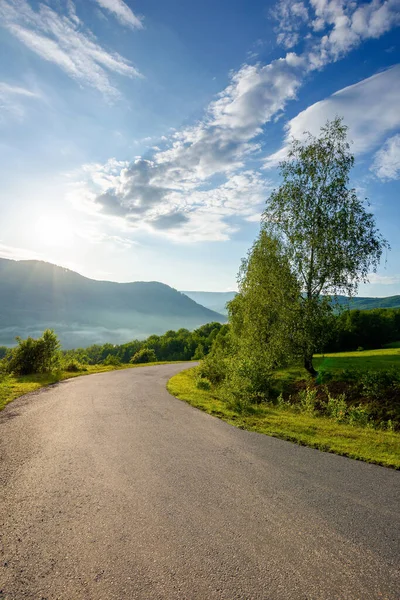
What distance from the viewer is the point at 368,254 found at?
19.2 meters

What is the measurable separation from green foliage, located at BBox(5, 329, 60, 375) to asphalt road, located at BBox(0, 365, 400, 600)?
21.3 m

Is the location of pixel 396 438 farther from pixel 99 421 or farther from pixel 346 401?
pixel 99 421

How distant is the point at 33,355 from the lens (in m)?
28.9

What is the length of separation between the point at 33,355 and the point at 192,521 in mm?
28380

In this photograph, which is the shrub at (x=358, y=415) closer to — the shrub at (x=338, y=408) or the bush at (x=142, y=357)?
the shrub at (x=338, y=408)

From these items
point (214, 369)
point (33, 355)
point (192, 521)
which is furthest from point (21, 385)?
point (192, 521)

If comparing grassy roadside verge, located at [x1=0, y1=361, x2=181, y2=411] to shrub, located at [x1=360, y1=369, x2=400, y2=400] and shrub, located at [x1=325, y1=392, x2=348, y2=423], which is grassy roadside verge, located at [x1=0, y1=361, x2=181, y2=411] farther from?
shrub, located at [x1=360, y1=369, x2=400, y2=400]

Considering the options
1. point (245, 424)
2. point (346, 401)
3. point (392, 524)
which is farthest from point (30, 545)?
point (346, 401)

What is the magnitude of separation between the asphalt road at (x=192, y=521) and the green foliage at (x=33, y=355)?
2129 centimetres

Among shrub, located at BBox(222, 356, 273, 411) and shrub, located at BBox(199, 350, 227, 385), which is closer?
shrub, located at BBox(222, 356, 273, 411)

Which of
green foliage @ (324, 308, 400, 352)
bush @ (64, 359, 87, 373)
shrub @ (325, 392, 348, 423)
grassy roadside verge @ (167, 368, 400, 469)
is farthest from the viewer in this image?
green foliage @ (324, 308, 400, 352)

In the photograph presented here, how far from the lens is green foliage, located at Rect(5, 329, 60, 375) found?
92.8ft

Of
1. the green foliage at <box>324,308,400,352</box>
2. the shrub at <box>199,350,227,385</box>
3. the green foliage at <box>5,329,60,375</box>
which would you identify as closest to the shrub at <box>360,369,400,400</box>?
the shrub at <box>199,350,227,385</box>

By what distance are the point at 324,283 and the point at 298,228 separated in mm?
4076
